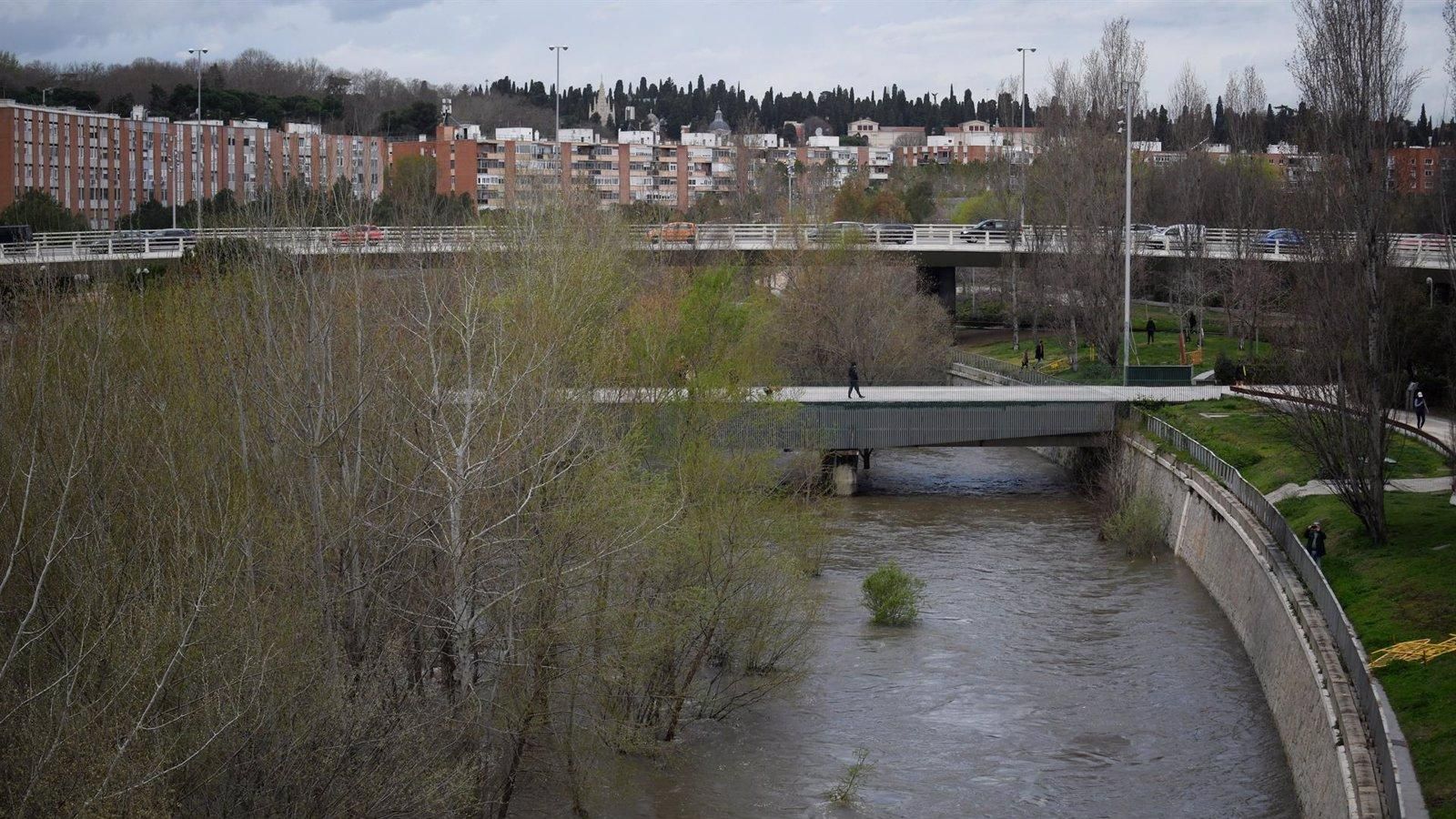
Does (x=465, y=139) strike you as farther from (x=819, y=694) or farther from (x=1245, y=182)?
(x=819, y=694)

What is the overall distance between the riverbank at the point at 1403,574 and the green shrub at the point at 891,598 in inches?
256

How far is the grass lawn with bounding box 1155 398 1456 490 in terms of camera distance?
100ft

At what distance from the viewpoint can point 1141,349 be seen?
53969mm

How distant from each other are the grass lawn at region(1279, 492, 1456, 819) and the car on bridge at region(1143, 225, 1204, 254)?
89.5 feet

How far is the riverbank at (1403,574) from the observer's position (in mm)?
16328

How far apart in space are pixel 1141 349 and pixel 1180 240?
5.62 metres

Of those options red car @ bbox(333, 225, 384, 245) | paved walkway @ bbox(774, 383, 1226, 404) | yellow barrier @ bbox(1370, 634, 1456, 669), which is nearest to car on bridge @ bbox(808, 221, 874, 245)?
paved walkway @ bbox(774, 383, 1226, 404)

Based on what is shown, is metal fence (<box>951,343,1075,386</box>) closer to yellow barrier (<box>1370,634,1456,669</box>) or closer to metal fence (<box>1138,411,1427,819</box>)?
metal fence (<box>1138,411,1427,819</box>)

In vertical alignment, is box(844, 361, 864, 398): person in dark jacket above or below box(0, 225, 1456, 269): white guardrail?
below

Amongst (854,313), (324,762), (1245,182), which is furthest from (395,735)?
(1245,182)

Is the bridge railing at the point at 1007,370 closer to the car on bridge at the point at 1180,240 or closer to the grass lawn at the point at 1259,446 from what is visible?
the grass lawn at the point at 1259,446

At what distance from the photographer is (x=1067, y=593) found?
29797 millimetres

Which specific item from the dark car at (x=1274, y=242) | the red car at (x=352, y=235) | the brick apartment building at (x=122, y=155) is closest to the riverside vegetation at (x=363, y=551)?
the red car at (x=352, y=235)

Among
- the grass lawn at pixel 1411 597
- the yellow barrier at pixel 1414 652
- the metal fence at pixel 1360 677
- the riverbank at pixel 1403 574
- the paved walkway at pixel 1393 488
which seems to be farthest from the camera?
the paved walkway at pixel 1393 488
